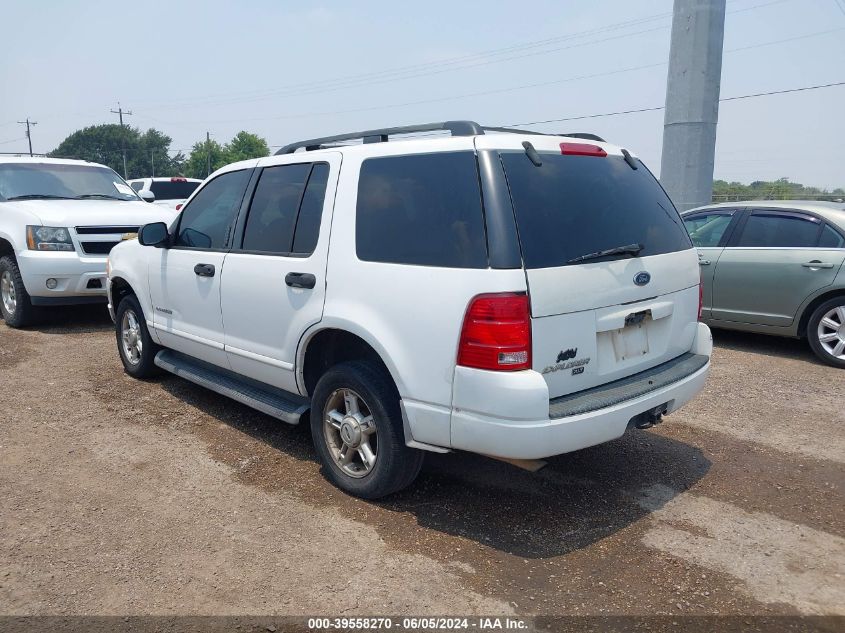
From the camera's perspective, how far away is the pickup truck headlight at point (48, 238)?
302 inches

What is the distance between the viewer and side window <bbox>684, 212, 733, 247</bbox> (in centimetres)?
778

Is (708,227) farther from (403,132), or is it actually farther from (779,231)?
(403,132)

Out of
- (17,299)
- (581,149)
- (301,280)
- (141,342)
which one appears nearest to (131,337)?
(141,342)

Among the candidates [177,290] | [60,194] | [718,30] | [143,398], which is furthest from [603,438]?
[718,30]

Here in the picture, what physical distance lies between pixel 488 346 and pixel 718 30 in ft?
41.7

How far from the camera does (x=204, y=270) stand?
4.79 meters

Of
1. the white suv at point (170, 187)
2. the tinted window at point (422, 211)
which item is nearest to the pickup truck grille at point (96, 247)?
the tinted window at point (422, 211)

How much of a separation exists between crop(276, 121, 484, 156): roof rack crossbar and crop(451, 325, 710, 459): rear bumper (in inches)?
49.2

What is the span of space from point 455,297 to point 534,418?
0.65m

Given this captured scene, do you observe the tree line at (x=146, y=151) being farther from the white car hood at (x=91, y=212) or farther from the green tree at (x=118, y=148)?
the white car hood at (x=91, y=212)

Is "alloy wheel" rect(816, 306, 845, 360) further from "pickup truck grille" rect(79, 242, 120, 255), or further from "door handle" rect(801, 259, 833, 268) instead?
"pickup truck grille" rect(79, 242, 120, 255)

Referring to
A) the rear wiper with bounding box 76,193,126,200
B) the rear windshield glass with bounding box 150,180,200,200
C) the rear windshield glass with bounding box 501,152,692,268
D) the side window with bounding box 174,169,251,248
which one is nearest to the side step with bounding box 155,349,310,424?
the side window with bounding box 174,169,251,248

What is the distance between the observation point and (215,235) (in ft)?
15.9

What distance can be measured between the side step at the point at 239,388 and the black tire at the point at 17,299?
10.8 ft
